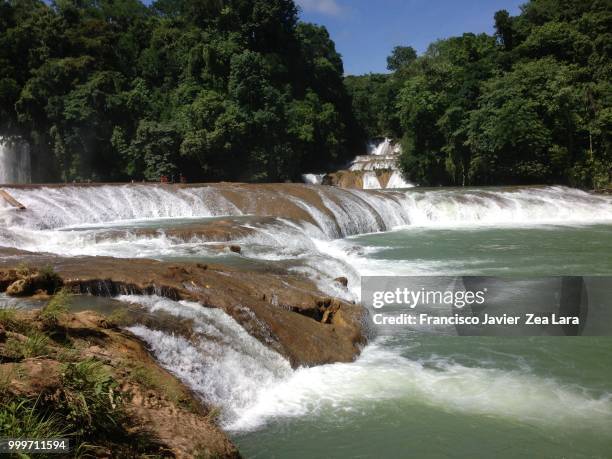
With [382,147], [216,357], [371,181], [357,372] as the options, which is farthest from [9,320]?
[382,147]

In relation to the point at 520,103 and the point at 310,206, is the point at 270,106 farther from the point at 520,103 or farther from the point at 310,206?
the point at 310,206

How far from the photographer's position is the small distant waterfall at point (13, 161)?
30383 mm

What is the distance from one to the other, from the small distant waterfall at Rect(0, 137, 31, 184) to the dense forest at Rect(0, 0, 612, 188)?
597mm

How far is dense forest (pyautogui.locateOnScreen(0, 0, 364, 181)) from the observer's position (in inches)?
1164

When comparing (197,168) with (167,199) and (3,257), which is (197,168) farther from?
(3,257)

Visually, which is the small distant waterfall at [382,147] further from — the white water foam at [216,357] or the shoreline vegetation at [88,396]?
the shoreline vegetation at [88,396]

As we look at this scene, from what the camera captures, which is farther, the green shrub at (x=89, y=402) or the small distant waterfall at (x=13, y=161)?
the small distant waterfall at (x=13, y=161)

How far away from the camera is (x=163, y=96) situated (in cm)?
Answer: 3325

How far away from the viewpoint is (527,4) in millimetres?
37500

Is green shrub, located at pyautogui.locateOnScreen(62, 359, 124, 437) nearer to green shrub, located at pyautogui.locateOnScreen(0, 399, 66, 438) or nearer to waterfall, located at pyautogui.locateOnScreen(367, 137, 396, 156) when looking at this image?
green shrub, located at pyautogui.locateOnScreen(0, 399, 66, 438)

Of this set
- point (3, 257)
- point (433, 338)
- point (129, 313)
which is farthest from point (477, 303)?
point (3, 257)

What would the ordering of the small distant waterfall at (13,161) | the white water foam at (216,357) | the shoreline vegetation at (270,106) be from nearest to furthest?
the white water foam at (216,357)
the shoreline vegetation at (270,106)
the small distant waterfall at (13,161)

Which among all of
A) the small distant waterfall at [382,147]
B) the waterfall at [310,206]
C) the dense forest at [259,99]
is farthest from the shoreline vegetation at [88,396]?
the small distant waterfall at [382,147]

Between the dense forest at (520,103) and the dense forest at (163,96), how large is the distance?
7.60 metres
